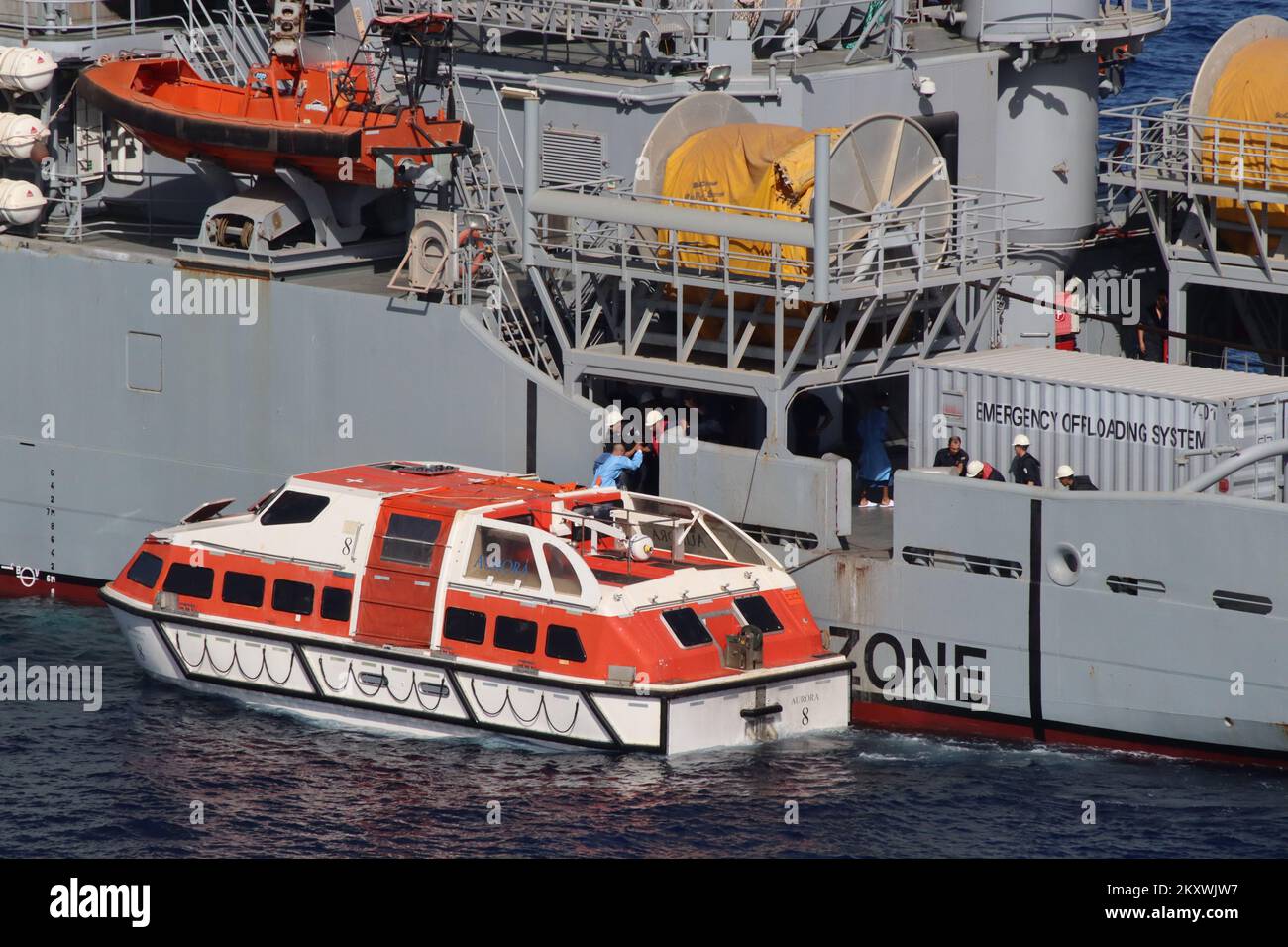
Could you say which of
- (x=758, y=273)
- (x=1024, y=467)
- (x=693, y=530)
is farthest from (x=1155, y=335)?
(x=693, y=530)

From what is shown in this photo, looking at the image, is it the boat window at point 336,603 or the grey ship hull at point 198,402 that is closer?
the boat window at point 336,603

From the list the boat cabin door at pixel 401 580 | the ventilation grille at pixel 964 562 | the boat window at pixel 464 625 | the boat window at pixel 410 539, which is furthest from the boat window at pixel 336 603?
the ventilation grille at pixel 964 562

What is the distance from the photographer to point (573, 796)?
84.6 feet

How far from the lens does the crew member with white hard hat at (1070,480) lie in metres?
27.7

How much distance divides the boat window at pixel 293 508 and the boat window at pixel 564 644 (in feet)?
12.4

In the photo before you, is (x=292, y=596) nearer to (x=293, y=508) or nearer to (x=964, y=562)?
(x=293, y=508)

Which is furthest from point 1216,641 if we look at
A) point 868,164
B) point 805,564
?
point 868,164

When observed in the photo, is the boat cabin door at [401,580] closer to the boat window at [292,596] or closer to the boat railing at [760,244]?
the boat window at [292,596]

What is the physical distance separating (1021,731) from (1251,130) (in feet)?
31.6

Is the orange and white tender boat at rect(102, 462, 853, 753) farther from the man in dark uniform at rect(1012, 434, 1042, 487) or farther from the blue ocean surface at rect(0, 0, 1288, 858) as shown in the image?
the man in dark uniform at rect(1012, 434, 1042, 487)

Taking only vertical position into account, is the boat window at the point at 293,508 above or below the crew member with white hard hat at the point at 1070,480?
below

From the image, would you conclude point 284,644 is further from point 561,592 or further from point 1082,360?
point 1082,360

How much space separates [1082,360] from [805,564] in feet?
15.5

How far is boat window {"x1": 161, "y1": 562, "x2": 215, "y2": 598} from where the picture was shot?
29.1 m
